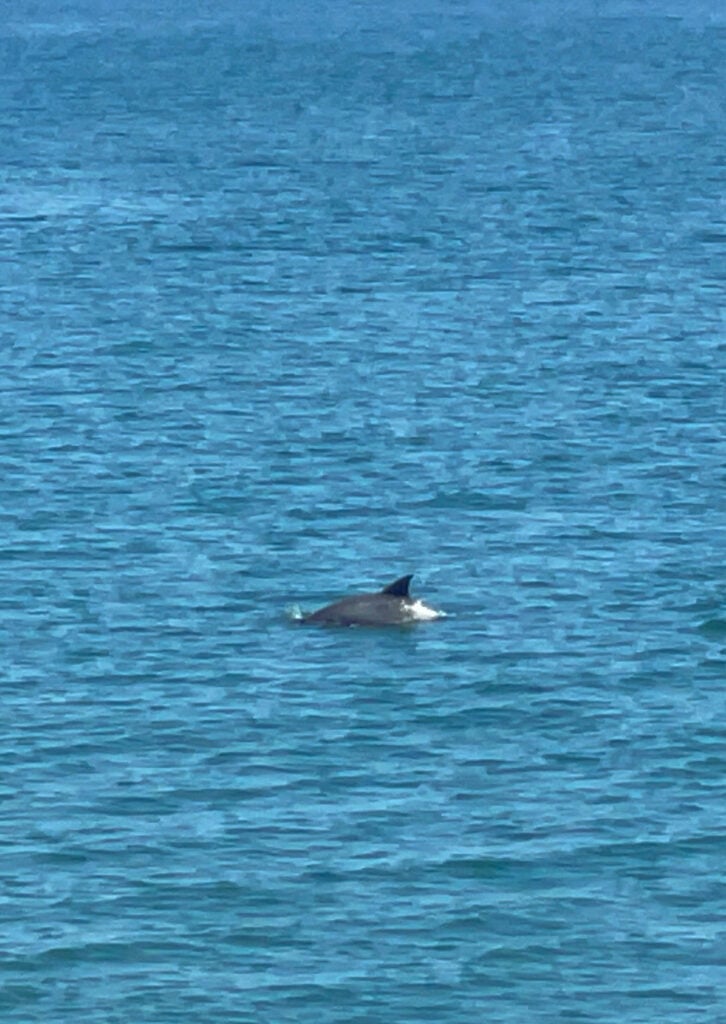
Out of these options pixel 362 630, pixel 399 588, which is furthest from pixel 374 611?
pixel 399 588

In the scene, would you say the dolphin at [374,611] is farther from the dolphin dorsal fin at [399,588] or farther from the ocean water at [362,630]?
the ocean water at [362,630]

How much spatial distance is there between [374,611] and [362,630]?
0.44m

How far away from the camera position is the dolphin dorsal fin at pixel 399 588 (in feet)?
165

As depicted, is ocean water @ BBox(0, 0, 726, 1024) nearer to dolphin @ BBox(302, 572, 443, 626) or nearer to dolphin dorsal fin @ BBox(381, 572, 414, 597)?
dolphin @ BBox(302, 572, 443, 626)

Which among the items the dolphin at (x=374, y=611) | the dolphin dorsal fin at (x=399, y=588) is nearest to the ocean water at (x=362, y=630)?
the dolphin at (x=374, y=611)

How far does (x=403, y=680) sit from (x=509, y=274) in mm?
45401

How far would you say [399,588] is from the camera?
1987 inches

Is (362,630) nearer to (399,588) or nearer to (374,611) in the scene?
(374,611)

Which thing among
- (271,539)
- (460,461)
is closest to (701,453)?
(460,461)

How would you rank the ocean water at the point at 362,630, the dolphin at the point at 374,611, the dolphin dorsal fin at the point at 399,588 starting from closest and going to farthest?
the ocean water at the point at 362,630, the dolphin dorsal fin at the point at 399,588, the dolphin at the point at 374,611

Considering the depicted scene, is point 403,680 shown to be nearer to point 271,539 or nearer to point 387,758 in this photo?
point 387,758

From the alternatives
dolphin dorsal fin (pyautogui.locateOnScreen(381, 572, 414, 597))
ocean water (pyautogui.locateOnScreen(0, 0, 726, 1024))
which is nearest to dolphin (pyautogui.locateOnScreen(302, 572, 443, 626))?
dolphin dorsal fin (pyautogui.locateOnScreen(381, 572, 414, 597))

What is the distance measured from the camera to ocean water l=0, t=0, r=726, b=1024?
3728cm

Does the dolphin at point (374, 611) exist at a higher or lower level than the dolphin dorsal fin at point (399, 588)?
lower
